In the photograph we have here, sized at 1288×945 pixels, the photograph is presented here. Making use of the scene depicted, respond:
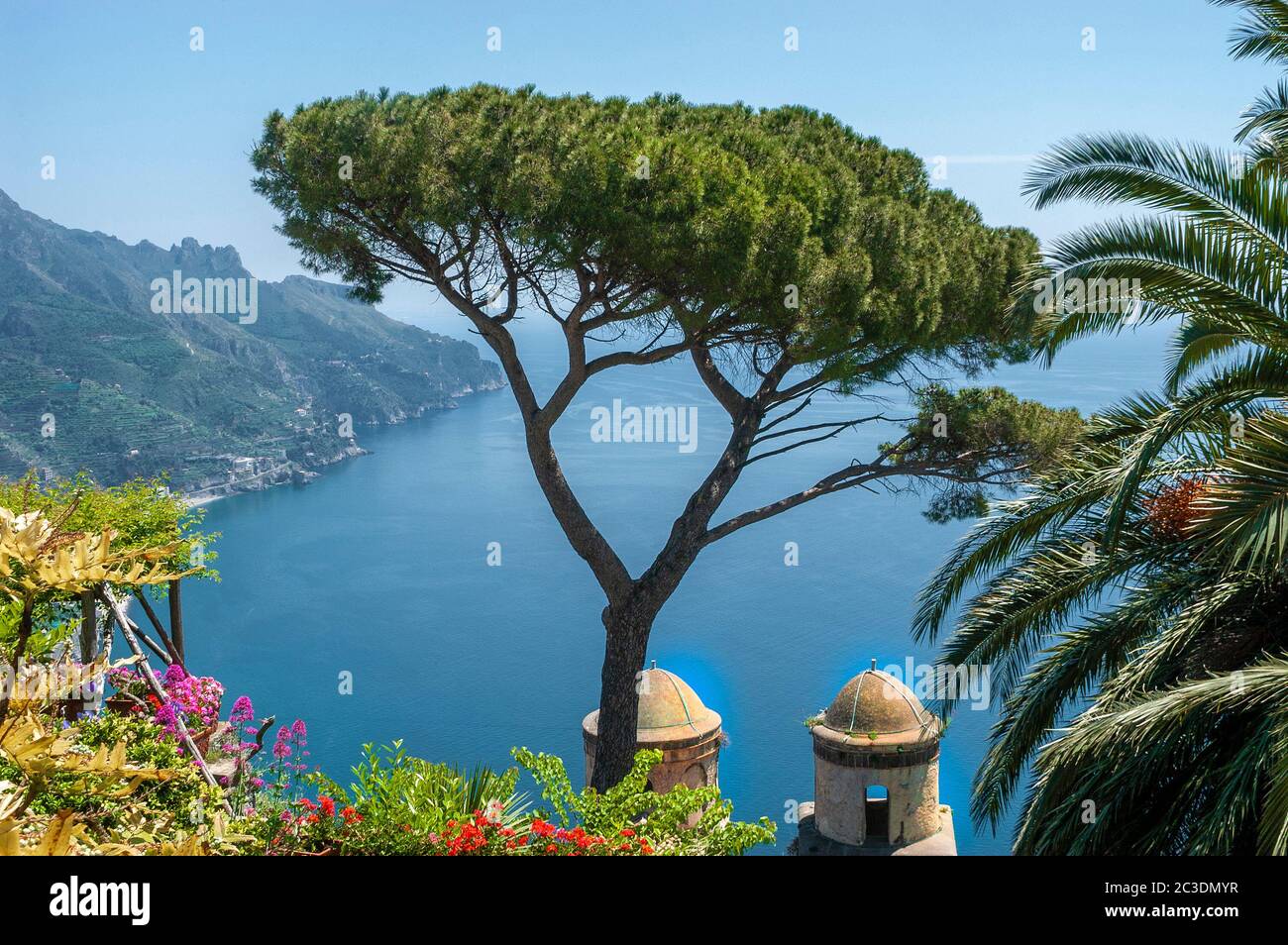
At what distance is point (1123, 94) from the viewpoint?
44.2 feet

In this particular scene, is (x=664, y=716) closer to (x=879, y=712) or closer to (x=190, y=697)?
(x=879, y=712)

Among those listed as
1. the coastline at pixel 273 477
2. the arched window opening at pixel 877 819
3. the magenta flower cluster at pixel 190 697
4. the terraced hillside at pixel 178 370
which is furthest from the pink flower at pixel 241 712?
the coastline at pixel 273 477

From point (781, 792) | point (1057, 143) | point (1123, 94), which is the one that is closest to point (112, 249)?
point (781, 792)

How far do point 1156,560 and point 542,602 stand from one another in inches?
1597

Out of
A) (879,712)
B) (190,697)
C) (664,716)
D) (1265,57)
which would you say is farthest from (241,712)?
(1265,57)

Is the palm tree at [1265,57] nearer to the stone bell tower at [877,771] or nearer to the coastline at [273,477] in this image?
the stone bell tower at [877,771]

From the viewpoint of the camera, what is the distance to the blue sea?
112ft

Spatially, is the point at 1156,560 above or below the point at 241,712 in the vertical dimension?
above

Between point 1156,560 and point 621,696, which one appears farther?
point 621,696

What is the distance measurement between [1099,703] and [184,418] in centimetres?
5432

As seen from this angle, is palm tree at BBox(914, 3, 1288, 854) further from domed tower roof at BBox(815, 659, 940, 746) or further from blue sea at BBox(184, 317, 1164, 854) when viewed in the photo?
blue sea at BBox(184, 317, 1164, 854)

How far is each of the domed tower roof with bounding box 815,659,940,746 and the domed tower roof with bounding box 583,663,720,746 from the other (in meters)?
1.48

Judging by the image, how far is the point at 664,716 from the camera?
31.5 ft

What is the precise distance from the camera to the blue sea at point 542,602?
112 feet
